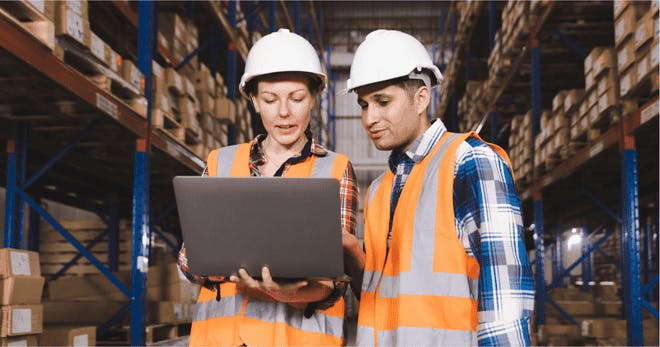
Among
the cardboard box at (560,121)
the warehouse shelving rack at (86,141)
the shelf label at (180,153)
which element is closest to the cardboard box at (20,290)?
the warehouse shelving rack at (86,141)

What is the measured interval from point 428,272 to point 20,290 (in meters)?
3.09

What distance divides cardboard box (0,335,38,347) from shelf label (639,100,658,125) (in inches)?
173

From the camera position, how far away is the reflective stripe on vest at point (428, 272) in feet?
5.61

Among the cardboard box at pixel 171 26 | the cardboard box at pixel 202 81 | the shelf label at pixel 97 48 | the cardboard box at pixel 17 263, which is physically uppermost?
the cardboard box at pixel 171 26

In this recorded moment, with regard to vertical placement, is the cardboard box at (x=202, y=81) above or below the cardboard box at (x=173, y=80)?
above

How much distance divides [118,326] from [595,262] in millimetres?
13755

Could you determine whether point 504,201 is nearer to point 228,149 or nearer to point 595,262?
point 228,149

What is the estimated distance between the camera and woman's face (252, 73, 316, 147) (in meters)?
2.18

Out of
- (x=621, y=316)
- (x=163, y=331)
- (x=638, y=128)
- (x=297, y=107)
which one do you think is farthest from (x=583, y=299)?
(x=297, y=107)

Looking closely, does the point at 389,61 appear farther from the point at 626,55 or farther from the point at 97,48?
the point at 626,55

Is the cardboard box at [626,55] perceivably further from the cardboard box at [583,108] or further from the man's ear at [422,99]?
the man's ear at [422,99]

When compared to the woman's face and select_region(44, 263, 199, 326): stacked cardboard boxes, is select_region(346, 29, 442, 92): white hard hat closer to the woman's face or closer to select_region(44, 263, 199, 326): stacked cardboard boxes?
the woman's face

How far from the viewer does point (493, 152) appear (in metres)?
1.76

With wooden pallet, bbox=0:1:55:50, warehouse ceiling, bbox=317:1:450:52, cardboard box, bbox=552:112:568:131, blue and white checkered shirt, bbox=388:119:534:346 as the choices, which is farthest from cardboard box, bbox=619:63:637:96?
warehouse ceiling, bbox=317:1:450:52
